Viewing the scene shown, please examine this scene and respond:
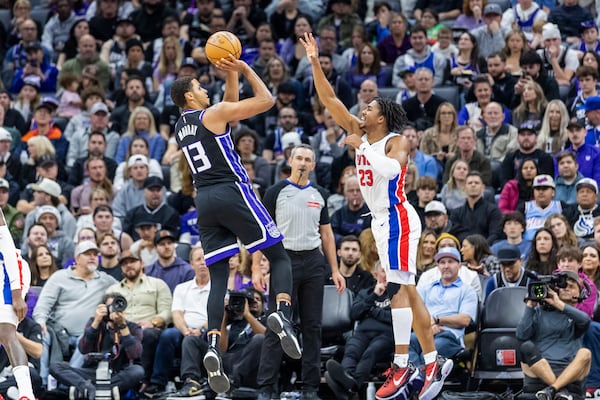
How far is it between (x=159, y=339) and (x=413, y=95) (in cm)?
601

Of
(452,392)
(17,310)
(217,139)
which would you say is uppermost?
(217,139)

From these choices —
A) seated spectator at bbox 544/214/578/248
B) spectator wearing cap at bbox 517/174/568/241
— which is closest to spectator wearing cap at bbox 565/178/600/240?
spectator wearing cap at bbox 517/174/568/241

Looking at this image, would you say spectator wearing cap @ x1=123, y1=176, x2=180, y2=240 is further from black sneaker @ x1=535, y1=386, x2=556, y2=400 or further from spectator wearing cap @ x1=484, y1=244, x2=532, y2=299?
black sneaker @ x1=535, y1=386, x2=556, y2=400

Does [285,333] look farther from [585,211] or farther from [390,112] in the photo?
[585,211]

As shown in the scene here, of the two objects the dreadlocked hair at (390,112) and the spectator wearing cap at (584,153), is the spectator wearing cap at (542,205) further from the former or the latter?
the dreadlocked hair at (390,112)

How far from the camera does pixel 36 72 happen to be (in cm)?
2175

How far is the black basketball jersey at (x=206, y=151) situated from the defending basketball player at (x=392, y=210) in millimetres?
1084

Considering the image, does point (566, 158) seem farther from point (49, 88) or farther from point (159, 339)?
point (49, 88)

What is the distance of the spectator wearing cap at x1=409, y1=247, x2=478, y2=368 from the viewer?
14.0 meters

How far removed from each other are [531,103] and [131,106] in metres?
6.30

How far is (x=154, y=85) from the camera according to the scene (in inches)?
830

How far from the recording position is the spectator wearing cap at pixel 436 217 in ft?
51.8

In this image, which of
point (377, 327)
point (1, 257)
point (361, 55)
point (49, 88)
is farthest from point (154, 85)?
point (1, 257)

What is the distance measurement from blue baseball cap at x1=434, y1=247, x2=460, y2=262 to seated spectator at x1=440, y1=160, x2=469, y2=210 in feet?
6.96
